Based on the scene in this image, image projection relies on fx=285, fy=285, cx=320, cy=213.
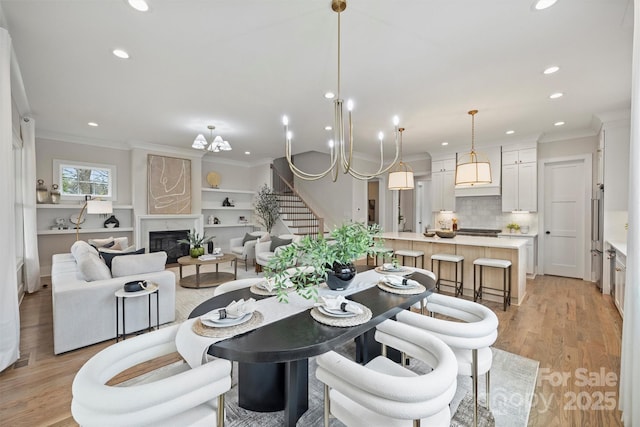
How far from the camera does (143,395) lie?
1009 millimetres

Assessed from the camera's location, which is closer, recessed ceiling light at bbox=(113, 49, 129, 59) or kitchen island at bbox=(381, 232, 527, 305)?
recessed ceiling light at bbox=(113, 49, 129, 59)

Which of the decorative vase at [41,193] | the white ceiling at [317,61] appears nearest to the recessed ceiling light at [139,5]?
the white ceiling at [317,61]

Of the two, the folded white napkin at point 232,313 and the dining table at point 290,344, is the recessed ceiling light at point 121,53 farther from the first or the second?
the folded white napkin at point 232,313

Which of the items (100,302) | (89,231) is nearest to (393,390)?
(100,302)

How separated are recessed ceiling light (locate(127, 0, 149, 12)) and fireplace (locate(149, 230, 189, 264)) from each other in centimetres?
560

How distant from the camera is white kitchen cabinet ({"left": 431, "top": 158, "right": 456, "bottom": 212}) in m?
6.57

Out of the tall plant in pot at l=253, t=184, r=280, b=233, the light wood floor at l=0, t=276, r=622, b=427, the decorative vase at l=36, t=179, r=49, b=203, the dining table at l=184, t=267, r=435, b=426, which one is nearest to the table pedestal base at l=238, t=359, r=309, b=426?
the dining table at l=184, t=267, r=435, b=426

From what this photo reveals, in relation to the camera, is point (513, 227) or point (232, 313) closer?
point (232, 313)

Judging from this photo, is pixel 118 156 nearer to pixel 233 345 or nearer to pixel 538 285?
pixel 233 345

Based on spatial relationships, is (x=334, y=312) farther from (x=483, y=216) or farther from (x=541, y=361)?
(x=483, y=216)

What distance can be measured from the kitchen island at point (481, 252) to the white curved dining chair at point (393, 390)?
2.33 m

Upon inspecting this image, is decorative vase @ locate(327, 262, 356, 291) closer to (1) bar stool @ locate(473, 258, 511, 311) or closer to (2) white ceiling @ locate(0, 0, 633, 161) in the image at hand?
(2) white ceiling @ locate(0, 0, 633, 161)

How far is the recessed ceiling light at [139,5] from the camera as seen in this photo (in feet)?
6.61

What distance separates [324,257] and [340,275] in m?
0.28
